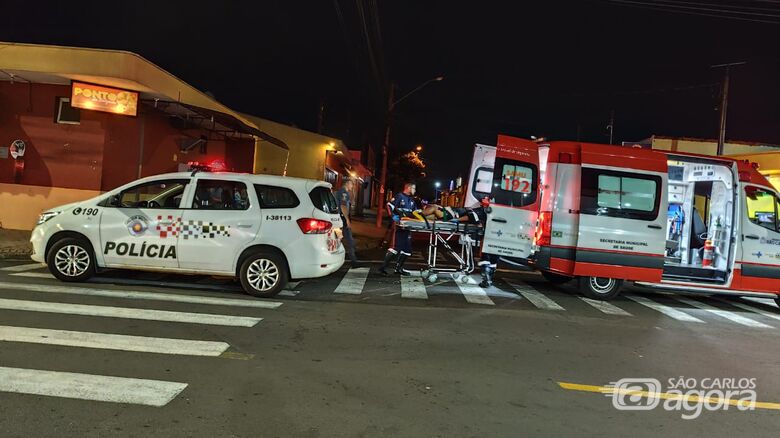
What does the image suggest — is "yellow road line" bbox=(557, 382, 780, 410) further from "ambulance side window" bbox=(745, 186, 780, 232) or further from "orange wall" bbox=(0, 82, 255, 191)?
"orange wall" bbox=(0, 82, 255, 191)

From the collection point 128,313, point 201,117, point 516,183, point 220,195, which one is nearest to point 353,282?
point 220,195

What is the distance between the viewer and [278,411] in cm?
408

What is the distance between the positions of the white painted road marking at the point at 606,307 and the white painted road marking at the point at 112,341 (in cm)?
632

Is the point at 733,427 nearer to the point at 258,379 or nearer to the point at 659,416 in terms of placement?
the point at 659,416

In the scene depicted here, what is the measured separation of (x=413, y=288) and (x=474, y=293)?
1.11 meters

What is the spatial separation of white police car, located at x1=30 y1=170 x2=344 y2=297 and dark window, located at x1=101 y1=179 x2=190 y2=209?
15 mm

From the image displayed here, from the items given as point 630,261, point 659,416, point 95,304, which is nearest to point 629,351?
point 659,416

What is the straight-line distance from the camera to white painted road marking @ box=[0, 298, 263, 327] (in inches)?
257

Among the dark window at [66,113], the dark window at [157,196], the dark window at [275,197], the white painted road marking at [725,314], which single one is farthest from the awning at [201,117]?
the white painted road marking at [725,314]

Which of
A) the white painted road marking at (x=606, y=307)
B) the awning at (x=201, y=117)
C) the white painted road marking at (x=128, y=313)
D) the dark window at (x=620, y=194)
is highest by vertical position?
the awning at (x=201, y=117)

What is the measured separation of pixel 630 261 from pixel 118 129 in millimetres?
13529

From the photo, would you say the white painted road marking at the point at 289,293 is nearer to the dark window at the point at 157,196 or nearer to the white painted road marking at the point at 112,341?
the dark window at the point at 157,196

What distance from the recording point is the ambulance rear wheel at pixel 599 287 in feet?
32.6

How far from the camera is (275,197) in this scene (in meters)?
8.18
